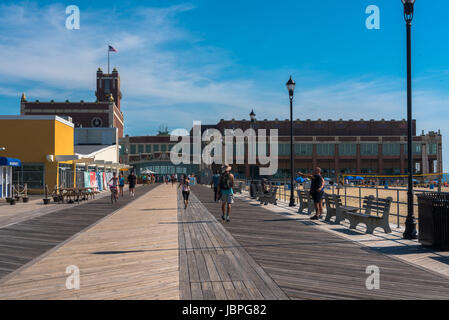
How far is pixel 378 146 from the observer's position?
8919 centimetres

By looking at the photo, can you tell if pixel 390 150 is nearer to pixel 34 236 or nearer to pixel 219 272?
pixel 34 236

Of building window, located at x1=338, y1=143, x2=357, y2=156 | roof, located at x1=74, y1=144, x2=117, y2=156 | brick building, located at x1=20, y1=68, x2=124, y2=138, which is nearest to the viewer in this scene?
roof, located at x1=74, y1=144, x2=117, y2=156

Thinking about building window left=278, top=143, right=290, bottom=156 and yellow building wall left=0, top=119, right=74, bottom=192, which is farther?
building window left=278, top=143, right=290, bottom=156

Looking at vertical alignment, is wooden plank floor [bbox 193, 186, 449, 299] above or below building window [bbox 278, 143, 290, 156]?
below

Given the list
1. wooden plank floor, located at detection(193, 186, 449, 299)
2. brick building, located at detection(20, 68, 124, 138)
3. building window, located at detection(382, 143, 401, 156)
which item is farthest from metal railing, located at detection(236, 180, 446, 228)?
brick building, located at detection(20, 68, 124, 138)

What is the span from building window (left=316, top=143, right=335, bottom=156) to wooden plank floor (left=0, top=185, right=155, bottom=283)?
252ft

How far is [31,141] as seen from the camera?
31672 mm

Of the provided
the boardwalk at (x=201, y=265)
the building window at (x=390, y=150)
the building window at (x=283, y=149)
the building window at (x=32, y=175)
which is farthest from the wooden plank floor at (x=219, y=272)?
the building window at (x=390, y=150)

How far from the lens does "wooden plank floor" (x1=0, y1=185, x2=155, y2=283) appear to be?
25.7 feet

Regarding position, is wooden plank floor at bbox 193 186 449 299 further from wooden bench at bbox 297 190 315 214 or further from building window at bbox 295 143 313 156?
building window at bbox 295 143 313 156

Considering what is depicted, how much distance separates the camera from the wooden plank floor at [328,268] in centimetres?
552

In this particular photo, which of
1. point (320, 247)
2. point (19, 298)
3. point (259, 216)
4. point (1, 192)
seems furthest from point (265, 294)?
point (1, 192)

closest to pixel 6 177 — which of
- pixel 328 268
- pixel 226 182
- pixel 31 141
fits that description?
pixel 31 141

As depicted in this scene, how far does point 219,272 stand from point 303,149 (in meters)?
84.2
